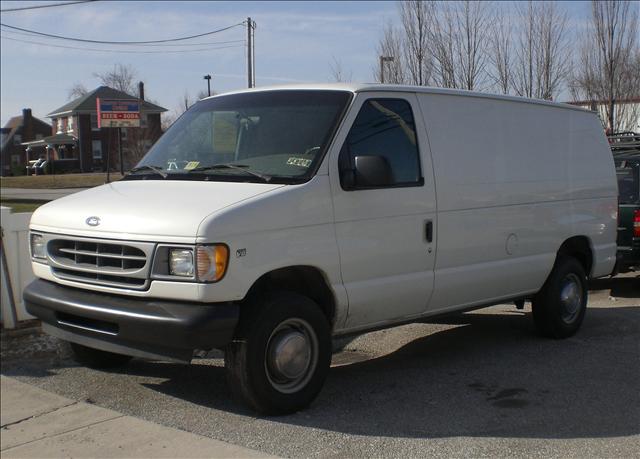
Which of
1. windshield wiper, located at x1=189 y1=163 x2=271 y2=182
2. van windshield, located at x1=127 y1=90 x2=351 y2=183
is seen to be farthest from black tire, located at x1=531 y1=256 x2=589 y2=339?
windshield wiper, located at x1=189 y1=163 x2=271 y2=182

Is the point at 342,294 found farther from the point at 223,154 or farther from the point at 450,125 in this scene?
the point at 450,125

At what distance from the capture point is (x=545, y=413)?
5.06 metres

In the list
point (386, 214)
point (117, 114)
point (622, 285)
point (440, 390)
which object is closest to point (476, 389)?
point (440, 390)

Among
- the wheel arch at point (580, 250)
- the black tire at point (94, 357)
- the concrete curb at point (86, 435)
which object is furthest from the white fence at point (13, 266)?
the wheel arch at point (580, 250)

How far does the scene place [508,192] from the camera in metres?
6.43

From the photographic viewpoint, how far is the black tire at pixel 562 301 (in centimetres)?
709

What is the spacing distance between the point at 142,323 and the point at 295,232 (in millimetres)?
1102

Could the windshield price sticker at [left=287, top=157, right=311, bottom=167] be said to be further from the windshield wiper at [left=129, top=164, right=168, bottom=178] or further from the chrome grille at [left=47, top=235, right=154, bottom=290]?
the chrome grille at [left=47, top=235, right=154, bottom=290]

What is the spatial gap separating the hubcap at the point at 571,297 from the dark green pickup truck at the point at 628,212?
1.82m

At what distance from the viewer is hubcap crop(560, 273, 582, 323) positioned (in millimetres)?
7242

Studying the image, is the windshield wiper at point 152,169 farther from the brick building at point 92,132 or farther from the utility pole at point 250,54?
the brick building at point 92,132

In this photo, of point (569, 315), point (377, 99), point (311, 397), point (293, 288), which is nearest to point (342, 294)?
point (293, 288)

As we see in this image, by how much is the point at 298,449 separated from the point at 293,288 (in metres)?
1.14

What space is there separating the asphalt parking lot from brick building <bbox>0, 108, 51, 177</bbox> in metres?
78.7
